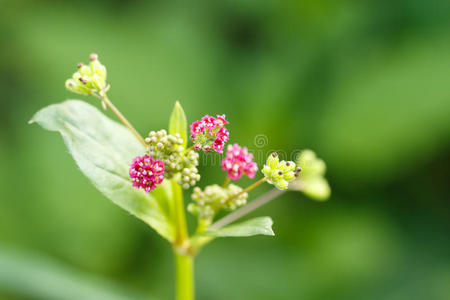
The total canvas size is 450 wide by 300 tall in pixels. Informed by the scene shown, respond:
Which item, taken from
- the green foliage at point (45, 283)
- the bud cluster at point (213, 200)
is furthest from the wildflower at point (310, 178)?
the green foliage at point (45, 283)

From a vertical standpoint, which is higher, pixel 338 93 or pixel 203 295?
pixel 338 93

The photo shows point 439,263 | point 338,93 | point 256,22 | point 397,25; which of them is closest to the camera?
point 439,263

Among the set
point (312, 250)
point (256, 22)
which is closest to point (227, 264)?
point (312, 250)

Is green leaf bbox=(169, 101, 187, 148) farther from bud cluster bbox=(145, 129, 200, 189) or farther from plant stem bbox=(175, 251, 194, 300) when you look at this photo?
plant stem bbox=(175, 251, 194, 300)

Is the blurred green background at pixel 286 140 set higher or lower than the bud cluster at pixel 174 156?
higher

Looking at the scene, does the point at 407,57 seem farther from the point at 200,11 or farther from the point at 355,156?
the point at 200,11

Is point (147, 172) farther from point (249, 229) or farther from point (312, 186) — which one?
point (312, 186)

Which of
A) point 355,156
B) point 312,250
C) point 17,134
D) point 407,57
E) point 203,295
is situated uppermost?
point 407,57

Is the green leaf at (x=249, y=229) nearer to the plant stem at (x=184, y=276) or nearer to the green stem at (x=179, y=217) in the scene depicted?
the green stem at (x=179, y=217)
